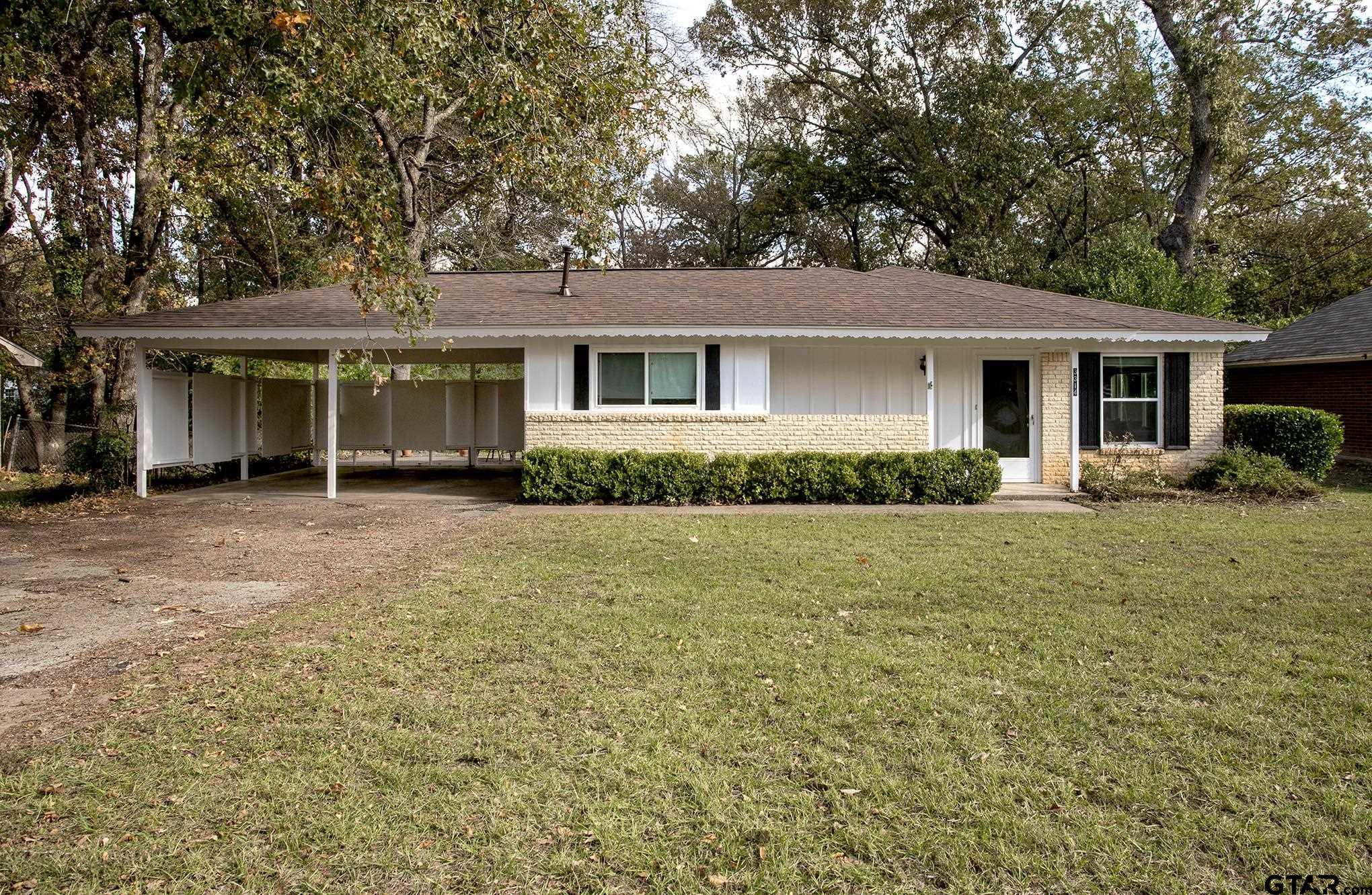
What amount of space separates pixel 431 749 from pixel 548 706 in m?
0.73

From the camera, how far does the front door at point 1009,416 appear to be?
15.6 metres

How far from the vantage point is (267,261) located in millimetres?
23500

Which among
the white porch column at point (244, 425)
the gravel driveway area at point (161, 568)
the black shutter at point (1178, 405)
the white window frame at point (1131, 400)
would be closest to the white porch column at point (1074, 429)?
the white window frame at point (1131, 400)

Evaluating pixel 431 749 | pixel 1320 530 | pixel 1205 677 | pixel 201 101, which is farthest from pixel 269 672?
pixel 1320 530

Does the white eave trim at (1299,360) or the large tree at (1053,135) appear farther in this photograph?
the large tree at (1053,135)

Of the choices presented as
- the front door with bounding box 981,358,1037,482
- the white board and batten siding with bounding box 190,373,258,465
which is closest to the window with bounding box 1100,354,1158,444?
the front door with bounding box 981,358,1037,482

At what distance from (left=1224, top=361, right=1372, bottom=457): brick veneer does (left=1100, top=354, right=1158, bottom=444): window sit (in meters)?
6.23

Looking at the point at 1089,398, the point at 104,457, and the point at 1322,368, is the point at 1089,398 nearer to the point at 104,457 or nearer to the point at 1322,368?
the point at 1322,368

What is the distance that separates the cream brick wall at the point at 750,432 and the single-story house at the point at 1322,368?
11.3m

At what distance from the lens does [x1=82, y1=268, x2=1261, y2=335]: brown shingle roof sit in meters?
14.1

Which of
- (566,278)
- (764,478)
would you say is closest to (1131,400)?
(764,478)

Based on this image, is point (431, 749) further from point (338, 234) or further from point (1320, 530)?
point (338, 234)

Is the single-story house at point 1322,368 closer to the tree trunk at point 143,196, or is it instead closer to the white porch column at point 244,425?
the white porch column at point 244,425

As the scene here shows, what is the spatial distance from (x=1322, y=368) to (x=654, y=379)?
16.8 m
